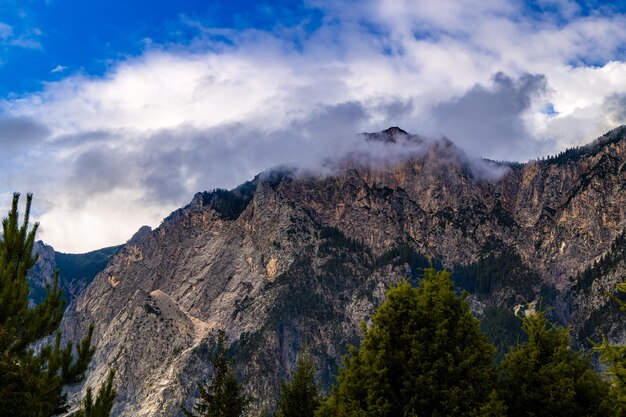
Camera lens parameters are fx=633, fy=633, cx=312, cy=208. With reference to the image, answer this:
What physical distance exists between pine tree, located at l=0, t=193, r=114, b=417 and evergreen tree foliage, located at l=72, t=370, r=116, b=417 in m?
1.20

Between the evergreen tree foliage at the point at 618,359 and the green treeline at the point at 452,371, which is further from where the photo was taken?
the green treeline at the point at 452,371

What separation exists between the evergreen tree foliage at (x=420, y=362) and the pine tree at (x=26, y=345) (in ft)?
35.7

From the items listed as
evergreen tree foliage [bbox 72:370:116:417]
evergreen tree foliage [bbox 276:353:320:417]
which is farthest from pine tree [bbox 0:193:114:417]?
evergreen tree foliage [bbox 276:353:320:417]

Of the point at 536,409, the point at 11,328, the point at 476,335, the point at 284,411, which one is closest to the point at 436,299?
the point at 476,335

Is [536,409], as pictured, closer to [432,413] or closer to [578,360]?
[578,360]

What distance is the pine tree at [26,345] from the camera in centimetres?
2173

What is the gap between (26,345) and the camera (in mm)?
23859

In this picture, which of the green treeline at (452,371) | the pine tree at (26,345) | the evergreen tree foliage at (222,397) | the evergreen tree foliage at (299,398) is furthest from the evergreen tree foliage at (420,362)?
the evergreen tree foliage at (222,397)

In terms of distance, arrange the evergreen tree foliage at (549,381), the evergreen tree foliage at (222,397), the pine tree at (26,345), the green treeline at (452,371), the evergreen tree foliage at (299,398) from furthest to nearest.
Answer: the evergreen tree foliage at (299,398) → the evergreen tree foliage at (222,397) → the evergreen tree foliage at (549,381) → the green treeline at (452,371) → the pine tree at (26,345)

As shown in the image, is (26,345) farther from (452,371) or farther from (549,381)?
(549,381)

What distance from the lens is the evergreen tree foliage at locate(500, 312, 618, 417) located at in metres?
26.6

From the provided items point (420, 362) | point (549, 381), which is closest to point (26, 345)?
point (420, 362)

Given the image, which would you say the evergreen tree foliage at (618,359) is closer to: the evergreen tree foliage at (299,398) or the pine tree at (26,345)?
the pine tree at (26,345)

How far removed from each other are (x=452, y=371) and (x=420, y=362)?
1.26m
